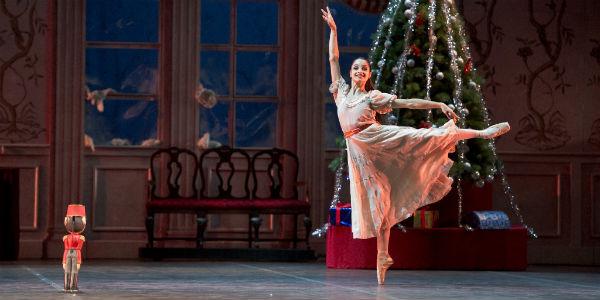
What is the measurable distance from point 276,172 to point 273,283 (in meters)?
4.02

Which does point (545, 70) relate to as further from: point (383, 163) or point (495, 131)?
point (495, 131)

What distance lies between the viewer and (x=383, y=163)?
6559 mm

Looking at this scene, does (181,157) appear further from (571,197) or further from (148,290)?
(148,290)

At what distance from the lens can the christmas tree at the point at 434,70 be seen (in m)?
8.70

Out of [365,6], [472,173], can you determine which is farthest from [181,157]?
[472,173]

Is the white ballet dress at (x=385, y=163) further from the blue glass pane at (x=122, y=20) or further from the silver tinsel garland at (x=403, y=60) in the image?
the blue glass pane at (x=122, y=20)

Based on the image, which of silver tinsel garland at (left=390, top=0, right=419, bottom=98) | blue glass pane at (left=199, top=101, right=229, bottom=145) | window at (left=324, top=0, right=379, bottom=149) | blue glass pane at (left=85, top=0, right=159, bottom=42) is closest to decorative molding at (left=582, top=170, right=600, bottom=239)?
window at (left=324, top=0, right=379, bottom=149)

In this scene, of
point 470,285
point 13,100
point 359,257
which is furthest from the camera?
point 13,100

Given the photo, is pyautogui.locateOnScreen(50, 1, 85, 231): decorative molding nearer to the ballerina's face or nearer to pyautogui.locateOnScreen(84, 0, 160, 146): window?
pyautogui.locateOnScreen(84, 0, 160, 146): window

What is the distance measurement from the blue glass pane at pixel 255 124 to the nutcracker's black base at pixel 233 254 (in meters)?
1.19

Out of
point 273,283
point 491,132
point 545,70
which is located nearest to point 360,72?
point 491,132

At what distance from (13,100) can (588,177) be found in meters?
5.14

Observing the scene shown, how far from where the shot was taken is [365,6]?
10.4 meters

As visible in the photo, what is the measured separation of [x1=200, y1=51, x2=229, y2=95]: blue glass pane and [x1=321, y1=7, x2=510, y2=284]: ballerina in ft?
12.6
